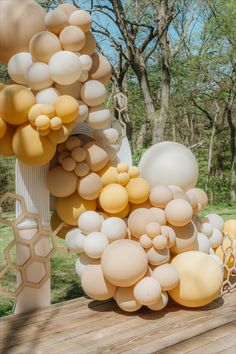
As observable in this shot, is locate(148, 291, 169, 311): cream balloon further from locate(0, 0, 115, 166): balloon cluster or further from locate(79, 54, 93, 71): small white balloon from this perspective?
locate(79, 54, 93, 71): small white balloon

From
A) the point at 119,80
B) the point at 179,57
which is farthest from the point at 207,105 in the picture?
the point at 119,80

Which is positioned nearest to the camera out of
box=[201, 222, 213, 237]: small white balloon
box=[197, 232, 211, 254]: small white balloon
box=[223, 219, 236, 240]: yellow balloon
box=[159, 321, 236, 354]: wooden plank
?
box=[159, 321, 236, 354]: wooden plank

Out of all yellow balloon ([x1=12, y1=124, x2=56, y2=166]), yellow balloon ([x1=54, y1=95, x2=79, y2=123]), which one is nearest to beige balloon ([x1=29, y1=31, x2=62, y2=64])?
yellow balloon ([x1=54, y1=95, x2=79, y2=123])

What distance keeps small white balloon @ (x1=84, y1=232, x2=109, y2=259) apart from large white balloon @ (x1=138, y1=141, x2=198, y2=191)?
2.01 feet

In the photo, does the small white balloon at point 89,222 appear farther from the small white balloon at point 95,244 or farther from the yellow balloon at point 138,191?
the yellow balloon at point 138,191

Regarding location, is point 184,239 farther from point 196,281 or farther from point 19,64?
point 19,64

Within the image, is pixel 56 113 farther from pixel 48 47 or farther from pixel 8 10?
pixel 8 10

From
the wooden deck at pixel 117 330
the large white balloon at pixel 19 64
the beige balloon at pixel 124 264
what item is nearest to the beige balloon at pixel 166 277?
the beige balloon at pixel 124 264

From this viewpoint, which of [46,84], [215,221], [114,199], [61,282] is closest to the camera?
[46,84]

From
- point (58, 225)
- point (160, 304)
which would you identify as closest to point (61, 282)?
point (58, 225)

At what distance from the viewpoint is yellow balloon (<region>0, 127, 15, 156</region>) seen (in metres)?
2.70

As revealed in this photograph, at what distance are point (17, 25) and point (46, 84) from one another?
0.42 meters

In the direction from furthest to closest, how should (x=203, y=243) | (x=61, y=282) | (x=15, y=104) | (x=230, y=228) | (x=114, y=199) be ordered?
(x=61, y=282)
(x=230, y=228)
(x=203, y=243)
(x=114, y=199)
(x=15, y=104)

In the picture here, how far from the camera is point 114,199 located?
2910 millimetres
